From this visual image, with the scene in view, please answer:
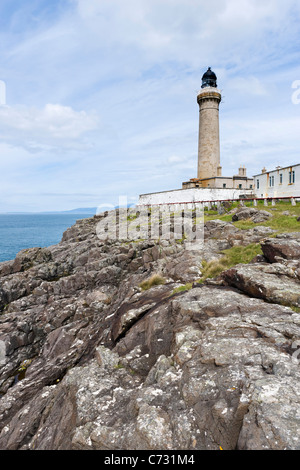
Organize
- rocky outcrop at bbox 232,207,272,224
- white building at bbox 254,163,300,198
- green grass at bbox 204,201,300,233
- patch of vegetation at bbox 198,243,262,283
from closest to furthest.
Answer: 1. patch of vegetation at bbox 198,243,262,283
2. green grass at bbox 204,201,300,233
3. rocky outcrop at bbox 232,207,272,224
4. white building at bbox 254,163,300,198

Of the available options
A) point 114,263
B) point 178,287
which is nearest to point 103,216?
point 114,263

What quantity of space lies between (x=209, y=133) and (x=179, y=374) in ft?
186

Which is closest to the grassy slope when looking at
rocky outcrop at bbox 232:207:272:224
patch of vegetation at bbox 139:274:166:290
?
rocky outcrop at bbox 232:207:272:224

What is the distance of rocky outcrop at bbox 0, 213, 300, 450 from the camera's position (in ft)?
17.5

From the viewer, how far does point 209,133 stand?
55.8 metres

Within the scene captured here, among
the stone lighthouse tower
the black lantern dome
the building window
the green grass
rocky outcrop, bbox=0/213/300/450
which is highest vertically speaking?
the black lantern dome

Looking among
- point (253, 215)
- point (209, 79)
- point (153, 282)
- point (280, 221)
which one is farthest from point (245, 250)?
point (209, 79)

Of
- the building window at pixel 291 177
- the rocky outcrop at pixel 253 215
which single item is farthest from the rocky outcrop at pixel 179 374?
the building window at pixel 291 177

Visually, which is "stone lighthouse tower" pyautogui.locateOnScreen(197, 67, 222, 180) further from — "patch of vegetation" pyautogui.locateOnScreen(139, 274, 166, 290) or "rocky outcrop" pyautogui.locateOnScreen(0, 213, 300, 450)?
"patch of vegetation" pyautogui.locateOnScreen(139, 274, 166, 290)

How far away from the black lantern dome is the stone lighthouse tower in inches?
103

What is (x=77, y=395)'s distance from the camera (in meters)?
7.54

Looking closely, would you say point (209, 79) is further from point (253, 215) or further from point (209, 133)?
point (253, 215)

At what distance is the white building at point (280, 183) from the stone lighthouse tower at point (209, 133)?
12724 millimetres

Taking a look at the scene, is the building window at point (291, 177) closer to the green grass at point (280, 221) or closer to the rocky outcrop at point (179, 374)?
the green grass at point (280, 221)
